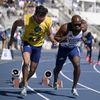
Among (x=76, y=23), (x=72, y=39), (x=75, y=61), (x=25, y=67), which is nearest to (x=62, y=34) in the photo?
(x=72, y=39)

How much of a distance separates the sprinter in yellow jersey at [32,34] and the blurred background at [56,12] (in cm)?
2319

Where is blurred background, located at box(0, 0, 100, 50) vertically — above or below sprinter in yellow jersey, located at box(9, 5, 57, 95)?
below

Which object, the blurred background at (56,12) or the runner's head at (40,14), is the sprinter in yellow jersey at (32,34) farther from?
the blurred background at (56,12)

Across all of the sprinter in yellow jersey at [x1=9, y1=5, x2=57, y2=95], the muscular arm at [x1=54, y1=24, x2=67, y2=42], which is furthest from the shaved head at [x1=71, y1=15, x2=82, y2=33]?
the sprinter in yellow jersey at [x1=9, y1=5, x2=57, y2=95]

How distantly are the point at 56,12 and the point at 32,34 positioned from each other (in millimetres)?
34572

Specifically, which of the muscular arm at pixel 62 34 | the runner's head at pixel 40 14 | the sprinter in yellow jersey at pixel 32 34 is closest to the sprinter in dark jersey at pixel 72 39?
the muscular arm at pixel 62 34

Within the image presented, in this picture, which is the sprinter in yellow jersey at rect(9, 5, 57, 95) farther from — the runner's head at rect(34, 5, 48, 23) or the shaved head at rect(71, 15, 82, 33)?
the shaved head at rect(71, 15, 82, 33)

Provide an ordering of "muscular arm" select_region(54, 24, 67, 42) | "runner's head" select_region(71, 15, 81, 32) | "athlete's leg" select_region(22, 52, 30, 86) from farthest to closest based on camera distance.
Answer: "muscular arm" select_region(54, 24, 67, 42) → "runner's head" select_region(71, 15, 81, 32) → "athlete's leg" select_region(22, 52, 30, 86)

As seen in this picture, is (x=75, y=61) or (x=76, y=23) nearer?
(x=76, y=23)

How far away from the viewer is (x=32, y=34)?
12.2 meters

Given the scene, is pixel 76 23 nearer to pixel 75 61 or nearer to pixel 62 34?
pixel 62 34

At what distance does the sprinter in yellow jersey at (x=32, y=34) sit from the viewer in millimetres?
12000

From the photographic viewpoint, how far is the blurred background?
39.4 meters

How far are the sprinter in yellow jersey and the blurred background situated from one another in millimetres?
23190
